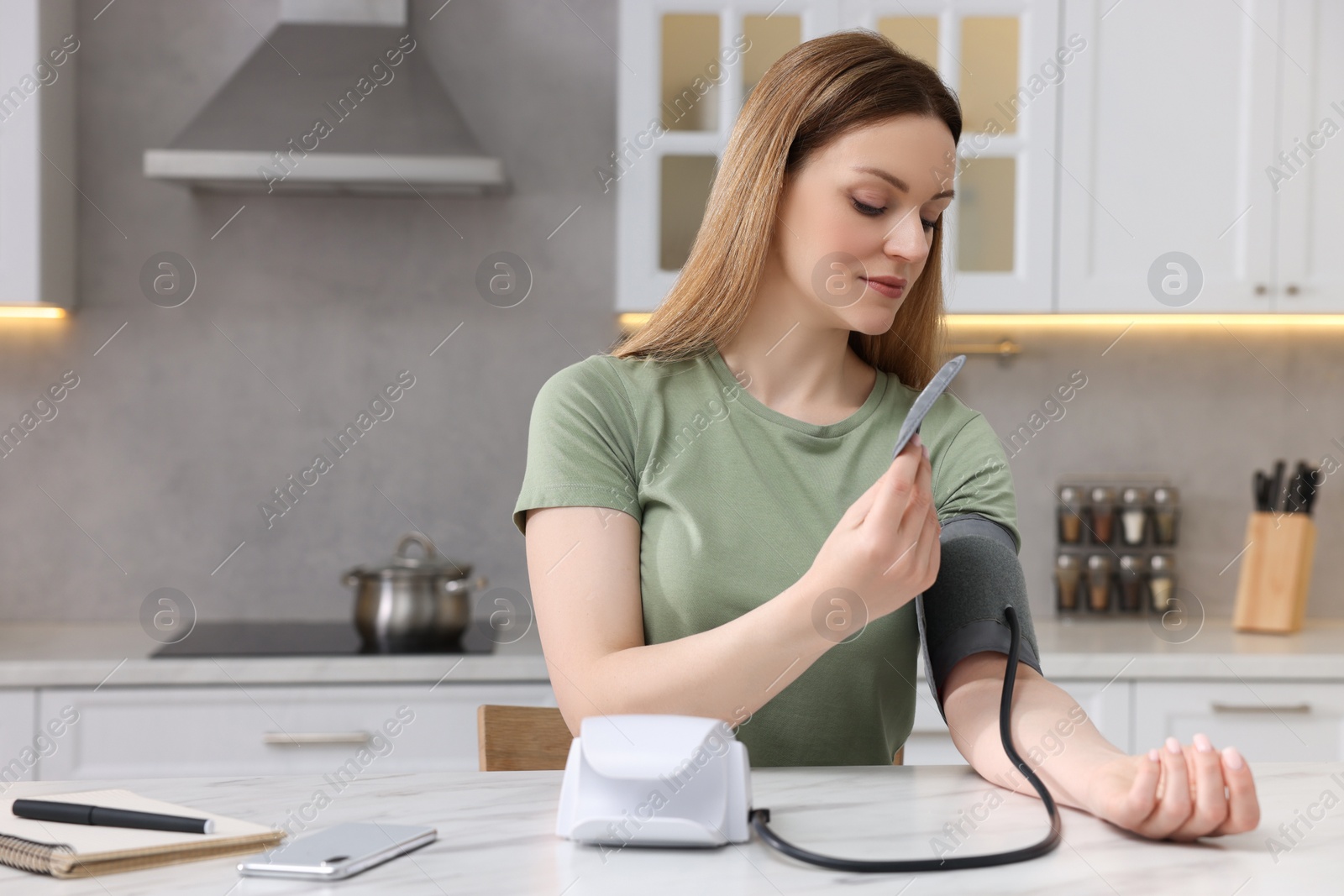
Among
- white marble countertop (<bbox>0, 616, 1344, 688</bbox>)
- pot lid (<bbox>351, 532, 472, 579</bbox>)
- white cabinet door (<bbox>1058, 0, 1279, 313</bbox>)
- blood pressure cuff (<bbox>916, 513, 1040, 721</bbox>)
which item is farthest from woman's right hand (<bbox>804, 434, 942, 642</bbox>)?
white cabinet door (<bbox>1058, 0, 1279, 313</bbox>)

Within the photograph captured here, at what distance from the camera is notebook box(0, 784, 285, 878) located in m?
0.63

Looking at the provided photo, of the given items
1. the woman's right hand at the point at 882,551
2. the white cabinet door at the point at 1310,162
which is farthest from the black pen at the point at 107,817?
the white cabinet door at the point at 1310,162

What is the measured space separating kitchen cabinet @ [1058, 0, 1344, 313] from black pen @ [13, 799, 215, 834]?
1957mm

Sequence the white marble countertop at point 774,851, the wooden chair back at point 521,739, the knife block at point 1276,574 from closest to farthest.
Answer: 1. the white marble countertop at point 774,851
2. the wooden chair back at point 521,739
3. the knife block at point 1276,574

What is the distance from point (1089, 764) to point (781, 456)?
1.45 feet

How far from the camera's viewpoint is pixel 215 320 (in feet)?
8.02

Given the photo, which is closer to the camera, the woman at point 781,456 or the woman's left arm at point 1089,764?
the woman's left arm at point 1089,764

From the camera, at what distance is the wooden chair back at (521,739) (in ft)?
3.62

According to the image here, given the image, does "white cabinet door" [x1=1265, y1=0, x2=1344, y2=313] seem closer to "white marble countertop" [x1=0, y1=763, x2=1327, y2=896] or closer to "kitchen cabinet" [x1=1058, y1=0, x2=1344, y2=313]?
"kitchen cabinet" [x1=1058, y1=0, x2=1344, y2=313]

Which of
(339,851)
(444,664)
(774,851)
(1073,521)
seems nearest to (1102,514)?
(1073,521)

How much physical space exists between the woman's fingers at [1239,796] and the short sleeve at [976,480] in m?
0.35

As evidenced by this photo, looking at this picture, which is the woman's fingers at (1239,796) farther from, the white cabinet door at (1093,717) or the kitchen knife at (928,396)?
the white cabinet door at (1093,717)

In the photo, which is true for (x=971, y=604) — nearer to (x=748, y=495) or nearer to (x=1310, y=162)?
(x=748, y=495)

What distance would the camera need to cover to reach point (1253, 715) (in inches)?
80.4
